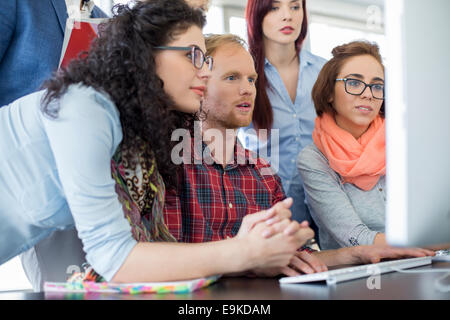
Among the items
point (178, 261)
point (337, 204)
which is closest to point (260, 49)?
point (337, 204)

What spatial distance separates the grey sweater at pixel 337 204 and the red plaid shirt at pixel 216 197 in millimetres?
158

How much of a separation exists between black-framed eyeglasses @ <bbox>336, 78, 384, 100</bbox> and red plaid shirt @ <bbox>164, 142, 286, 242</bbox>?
465 millimetres

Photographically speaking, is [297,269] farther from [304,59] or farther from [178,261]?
[304,59]

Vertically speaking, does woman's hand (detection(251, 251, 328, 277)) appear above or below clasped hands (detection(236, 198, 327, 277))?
below

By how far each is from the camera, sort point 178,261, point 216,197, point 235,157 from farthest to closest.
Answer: point 235,157 → point 216,197 → point 178,261

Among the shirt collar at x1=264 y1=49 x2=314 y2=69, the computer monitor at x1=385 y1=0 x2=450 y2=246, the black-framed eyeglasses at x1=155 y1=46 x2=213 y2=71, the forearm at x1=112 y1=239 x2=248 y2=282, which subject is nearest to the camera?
the computer monitor at x1=385 y1=0 x2=450 y2=246

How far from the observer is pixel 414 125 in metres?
0.63

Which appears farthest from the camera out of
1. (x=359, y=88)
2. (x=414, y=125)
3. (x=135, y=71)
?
(x=359, y=88)

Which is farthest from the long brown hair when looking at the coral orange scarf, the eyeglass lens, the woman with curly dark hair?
the woman with curly dark hair

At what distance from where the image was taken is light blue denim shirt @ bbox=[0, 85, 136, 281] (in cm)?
81

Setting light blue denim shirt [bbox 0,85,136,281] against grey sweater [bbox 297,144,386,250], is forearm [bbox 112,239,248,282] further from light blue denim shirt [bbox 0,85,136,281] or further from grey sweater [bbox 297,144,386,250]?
grey sweater [bbox 297,144,386,250]

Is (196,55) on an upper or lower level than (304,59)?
lower

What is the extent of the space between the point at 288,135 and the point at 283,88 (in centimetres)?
20
